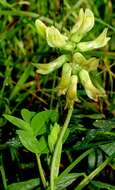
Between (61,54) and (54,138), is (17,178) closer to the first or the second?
(54,138)

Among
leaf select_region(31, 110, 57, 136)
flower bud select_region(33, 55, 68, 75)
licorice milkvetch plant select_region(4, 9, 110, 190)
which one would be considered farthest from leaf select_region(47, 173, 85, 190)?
flower bud select_region(33, 55, 68, 75)

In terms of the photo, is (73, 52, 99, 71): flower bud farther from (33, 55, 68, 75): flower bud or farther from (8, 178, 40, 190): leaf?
(8, 178, 40, 190): leaf

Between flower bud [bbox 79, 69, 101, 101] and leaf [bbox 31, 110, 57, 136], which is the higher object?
flower bud [bbox 79, 69, 101, 101]

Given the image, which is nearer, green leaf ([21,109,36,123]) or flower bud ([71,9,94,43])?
flower bud ([71,9,94,43])

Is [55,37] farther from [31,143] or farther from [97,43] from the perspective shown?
[31,143]

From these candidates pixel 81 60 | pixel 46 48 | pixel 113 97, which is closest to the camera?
pixel 81 60

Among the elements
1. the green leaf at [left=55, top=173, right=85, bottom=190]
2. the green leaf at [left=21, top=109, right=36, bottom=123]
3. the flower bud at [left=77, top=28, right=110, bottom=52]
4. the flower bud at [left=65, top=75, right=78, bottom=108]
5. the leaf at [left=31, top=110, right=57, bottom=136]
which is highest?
the flower bud at [left=77, top=28, right=110, bottom=52]

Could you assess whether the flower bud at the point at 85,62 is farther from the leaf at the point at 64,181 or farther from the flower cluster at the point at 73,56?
the leaf at the point at 64,181

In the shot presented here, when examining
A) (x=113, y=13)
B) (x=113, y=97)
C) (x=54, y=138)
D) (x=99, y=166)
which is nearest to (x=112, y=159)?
(x=99, y=166)
